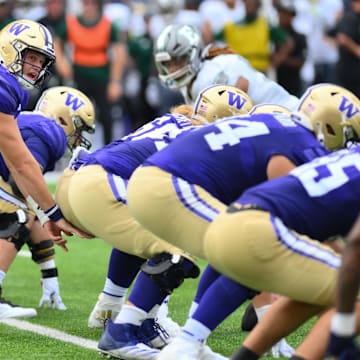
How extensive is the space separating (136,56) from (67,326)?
365 inches

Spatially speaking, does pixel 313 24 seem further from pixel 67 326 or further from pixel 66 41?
pixel 67 326

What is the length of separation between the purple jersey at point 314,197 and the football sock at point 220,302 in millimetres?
482

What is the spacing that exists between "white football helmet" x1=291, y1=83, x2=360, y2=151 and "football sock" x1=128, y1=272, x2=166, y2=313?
102 cm

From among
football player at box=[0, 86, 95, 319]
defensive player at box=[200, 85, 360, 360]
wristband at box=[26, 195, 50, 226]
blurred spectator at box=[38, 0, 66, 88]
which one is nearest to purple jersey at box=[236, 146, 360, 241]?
defensive player at box=[200, 85, 360, 360]

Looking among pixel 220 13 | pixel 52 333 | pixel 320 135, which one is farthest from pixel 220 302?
pixel 220 13

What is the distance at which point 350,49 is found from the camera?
42.9ft

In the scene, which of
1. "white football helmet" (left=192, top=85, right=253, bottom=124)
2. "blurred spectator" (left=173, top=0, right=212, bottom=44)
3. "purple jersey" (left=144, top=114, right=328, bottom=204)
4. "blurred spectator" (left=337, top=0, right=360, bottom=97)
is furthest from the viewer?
"blurred spectator" (left=173, top=0, right=212, bottom=44)

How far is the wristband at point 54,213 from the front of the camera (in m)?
5.71

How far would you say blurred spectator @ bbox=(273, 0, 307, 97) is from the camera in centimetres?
1404

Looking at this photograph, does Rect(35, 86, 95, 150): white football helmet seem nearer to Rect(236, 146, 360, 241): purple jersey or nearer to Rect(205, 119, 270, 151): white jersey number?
Rect(205, 119, 270, 151): white jersey number

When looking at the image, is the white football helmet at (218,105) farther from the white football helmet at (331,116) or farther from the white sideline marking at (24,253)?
the white sideline marking at (24,253)

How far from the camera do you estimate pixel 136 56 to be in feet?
50.1

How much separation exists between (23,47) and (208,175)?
5.86 feet

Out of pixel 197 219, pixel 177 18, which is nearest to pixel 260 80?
pixel 197 219
